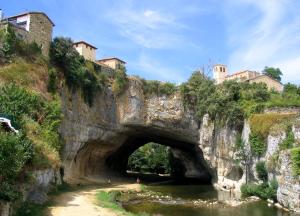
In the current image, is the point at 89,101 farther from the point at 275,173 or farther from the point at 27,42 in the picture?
the point at 275,173

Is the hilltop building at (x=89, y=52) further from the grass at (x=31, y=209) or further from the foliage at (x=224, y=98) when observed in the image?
the grass at (x=31, y=209)

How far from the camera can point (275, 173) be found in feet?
85.7

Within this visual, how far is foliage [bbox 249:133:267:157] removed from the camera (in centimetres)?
2972

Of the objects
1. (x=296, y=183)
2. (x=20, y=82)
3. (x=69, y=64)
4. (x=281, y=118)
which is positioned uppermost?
(x=69, y=64)

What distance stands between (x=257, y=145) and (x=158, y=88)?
1265 cm

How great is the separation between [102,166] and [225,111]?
51.2 ft

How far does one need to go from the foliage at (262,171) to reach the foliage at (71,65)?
49.3 feet

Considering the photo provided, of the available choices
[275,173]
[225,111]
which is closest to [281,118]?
[275,173]

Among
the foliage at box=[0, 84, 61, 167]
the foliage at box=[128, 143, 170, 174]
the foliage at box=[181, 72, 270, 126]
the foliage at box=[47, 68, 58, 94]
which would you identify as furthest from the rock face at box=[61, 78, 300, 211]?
the foliage at box=[128, 143, 170, 174]

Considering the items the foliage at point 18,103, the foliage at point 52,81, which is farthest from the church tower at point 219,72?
the foliage at point 18,103

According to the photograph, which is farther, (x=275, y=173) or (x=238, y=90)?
(x=238, y=90)

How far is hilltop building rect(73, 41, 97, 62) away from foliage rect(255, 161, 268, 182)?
22.1m

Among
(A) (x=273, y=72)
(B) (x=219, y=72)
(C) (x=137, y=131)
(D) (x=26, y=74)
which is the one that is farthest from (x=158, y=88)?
(A) (x=273, y=72)

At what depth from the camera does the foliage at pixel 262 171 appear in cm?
2874
